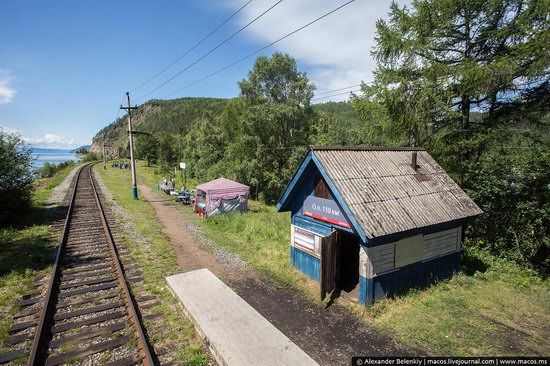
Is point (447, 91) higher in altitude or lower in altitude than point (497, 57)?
lower

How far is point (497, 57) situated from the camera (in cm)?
1186

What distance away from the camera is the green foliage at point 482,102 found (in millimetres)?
11242

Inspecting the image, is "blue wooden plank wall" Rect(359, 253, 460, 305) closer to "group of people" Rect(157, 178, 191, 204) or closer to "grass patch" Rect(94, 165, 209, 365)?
"grass patch" Rect(94, 165, 209, 365)

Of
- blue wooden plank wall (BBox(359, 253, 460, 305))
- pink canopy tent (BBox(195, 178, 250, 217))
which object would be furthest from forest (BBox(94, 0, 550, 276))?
pink canopy tent (BBox(195, 178, 250, 217))

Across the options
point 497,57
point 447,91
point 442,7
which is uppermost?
point 442,7

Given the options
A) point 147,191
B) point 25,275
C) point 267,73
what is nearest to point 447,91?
point 25,275

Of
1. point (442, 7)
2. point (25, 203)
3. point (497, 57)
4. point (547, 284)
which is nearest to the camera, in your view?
point (547, 284)

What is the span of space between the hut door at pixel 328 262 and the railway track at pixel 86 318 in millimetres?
4668

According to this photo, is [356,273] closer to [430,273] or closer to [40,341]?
[430,273]

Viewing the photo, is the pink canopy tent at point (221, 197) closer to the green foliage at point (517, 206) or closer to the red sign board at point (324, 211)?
the red sign board at point (324, 211)

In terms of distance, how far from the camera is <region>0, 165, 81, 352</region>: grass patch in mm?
8102

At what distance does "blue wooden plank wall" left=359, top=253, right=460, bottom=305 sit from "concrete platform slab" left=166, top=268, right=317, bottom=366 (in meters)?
2.72

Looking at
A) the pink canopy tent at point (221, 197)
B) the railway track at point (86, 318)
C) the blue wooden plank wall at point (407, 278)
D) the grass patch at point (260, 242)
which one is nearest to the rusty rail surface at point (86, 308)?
the railway track at point (86, 318)

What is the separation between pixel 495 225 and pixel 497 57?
21.9ft
